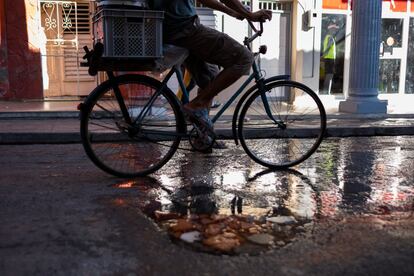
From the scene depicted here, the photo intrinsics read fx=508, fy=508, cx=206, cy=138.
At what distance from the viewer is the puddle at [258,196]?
3.04 m

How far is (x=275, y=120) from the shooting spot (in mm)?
4949

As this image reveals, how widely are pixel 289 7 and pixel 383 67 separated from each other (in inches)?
115

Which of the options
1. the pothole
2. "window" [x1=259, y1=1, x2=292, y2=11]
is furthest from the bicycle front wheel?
"window" [x1=259, y1=1, x2=292, y2=11]

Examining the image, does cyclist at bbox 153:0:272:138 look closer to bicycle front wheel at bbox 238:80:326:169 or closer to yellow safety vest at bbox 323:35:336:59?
bicycle front wheel at bbox 238:80:326:169

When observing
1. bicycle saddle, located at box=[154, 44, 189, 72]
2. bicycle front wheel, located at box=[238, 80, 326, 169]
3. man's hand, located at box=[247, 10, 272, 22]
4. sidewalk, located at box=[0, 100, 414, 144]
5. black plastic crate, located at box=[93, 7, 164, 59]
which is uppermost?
man's hand, located at box=[247, 10, 272, 22]

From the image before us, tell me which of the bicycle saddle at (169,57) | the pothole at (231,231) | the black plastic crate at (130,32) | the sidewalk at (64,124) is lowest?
the pothole at (231,231)

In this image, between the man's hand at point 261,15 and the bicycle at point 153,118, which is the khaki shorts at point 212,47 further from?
the man's hand at point 261,15

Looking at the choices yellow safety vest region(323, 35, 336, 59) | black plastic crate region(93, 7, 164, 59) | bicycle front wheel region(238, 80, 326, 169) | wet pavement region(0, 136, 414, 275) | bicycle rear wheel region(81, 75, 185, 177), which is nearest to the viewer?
wet pavement region(0, 136, 414, 275)

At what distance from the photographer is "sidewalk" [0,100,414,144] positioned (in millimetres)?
6781

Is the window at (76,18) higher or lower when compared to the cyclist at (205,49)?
higher

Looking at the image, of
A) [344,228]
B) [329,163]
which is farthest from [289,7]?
[344,228]

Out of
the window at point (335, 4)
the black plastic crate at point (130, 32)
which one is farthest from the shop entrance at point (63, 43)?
the black plastic crate at point (130, 32)

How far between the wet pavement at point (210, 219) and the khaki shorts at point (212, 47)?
998 mm

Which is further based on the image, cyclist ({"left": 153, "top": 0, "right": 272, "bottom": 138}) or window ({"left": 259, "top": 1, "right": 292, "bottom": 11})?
window ({"left": 259, "top": 1, "right": 292, "bottom": 11})
